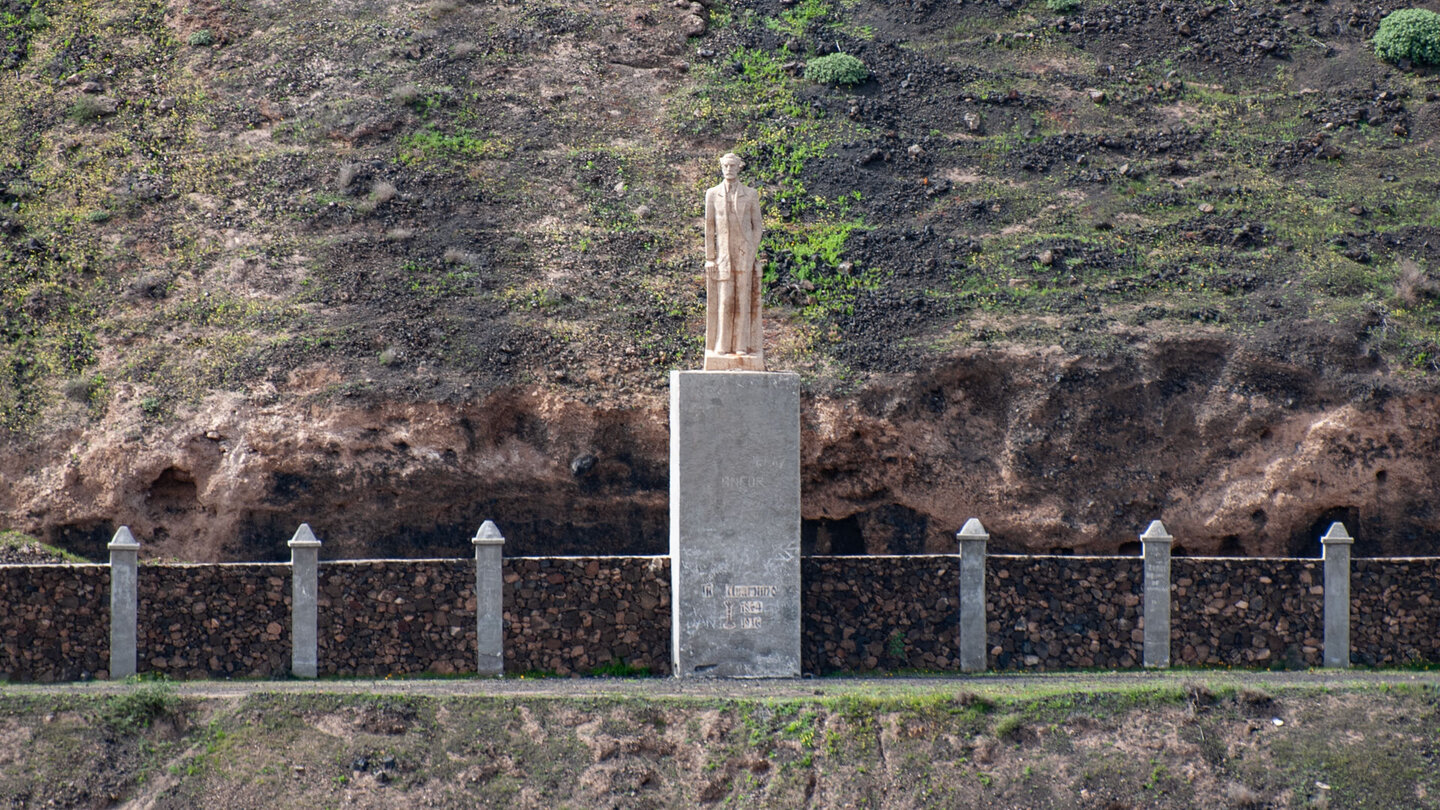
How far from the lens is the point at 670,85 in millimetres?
29766

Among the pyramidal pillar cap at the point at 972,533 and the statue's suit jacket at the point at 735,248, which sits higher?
the statue's suit jacket at the point at 735,248

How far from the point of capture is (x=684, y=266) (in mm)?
25484

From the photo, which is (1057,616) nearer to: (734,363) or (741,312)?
(734,363)

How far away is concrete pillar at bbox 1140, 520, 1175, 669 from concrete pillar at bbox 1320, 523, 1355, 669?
6.52 feet

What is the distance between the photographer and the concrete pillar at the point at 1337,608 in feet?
55.9

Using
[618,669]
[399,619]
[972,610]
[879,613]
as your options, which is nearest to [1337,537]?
[972,610]

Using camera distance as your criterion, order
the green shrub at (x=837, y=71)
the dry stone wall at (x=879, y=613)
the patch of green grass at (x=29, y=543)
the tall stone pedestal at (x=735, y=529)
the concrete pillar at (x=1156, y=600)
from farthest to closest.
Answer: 1. the green shrub at (x=837, y=71)
2. the patch of green grass at (x=29, y=543)
3. the concrete pillar at (x=1156, y=600)
4. the dry stone wall at (x=879, y=613)
5. the tall stone pedestal at (x=735, y=529)

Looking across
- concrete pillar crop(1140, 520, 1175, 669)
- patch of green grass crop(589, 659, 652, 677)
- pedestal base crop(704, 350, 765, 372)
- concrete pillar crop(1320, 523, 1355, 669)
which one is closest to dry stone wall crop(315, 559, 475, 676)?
patch of green grass crop(589, 659, 652, 677)

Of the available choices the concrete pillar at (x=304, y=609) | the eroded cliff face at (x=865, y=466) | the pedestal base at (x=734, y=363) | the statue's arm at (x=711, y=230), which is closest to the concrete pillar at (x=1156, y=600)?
the pedestal base at (x=734, y=363)

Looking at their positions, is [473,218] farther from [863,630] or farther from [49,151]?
[863,630]

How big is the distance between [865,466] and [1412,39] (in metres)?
16.5

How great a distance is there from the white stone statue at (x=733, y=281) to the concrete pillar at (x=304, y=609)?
16.8ft

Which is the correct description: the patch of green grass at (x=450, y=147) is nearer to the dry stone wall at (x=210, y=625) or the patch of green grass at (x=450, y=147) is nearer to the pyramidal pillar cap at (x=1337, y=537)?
the dry stone wall at (x=210, y=625)

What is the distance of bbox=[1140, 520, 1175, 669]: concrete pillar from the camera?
55.3 ft
